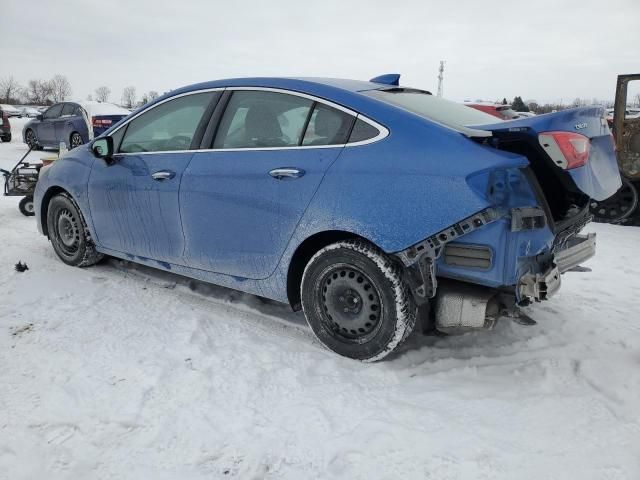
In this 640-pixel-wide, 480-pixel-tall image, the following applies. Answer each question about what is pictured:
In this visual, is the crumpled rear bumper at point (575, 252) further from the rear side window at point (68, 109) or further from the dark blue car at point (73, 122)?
the rear side window at point (68, 109)

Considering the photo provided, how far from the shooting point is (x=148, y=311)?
361 cm

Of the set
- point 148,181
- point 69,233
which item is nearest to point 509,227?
point 148,181

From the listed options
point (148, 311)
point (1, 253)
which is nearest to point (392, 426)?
point (148, 311)

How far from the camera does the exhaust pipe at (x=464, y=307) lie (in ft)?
8.73

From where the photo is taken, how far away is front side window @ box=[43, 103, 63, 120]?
1458cm

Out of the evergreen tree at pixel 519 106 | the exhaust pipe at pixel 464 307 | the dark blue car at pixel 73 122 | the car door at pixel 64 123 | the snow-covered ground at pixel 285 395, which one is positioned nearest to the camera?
the snow-covered ground at pixel 285 395

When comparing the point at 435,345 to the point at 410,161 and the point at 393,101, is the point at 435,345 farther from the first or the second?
the point at 393,101

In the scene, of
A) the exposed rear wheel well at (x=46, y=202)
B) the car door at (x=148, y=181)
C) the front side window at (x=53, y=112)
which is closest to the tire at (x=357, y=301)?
the car door at (x=148, y=181)

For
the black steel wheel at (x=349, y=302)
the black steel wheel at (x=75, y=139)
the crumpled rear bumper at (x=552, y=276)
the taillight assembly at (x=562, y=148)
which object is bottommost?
the black steel wheel at (x=349, y=302)

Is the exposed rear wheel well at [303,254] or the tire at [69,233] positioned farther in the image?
the tire at [69,233]

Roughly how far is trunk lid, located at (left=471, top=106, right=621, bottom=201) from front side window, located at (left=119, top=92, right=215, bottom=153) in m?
1.98

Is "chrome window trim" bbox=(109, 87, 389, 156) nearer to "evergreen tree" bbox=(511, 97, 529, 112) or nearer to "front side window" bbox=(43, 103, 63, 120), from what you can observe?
"front side window" bbox=(43, 103, 63, 120)

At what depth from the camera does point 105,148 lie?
395 centimetres

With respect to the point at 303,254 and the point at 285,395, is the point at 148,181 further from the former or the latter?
the point at 285,395
